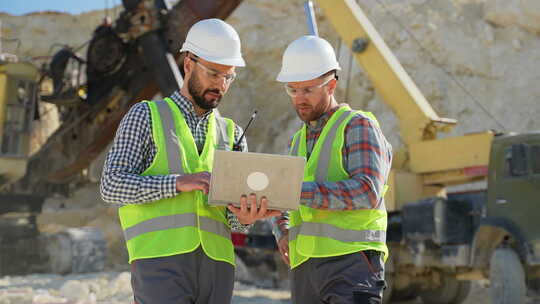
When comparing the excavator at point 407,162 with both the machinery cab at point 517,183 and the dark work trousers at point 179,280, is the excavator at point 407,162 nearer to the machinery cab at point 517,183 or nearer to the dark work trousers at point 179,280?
the machinery cab at point 517,183

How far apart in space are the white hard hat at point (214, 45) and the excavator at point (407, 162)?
5.58 metres

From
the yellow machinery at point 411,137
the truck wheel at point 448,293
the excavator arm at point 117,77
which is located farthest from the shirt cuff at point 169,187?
the excavator arm at point 117,77

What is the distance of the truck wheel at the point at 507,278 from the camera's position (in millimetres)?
7383

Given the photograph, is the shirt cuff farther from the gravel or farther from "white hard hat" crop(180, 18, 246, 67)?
the gravel

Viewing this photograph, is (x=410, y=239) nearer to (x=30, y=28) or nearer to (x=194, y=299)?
(x=194, y=299)

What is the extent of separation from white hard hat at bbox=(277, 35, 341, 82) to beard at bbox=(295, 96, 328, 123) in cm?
11

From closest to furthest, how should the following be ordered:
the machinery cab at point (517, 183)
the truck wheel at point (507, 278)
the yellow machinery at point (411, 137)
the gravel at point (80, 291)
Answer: the truck wheel at point (507, 278)
the machinery cab at point (517, 183)
the gravel at point (80, 291)
the yellow machinery at point (411, 137)

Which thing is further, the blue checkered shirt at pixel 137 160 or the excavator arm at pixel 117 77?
the excavator arm at pixel 117 77

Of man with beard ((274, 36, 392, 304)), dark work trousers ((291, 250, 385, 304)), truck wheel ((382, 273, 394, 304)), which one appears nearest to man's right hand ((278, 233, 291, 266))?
man with beard ((274, 36, 392, 304))

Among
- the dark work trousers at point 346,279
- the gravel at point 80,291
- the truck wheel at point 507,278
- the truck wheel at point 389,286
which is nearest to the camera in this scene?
the dark work trousers at point 346,279

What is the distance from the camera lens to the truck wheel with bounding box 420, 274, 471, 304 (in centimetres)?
1020

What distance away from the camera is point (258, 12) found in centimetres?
2661

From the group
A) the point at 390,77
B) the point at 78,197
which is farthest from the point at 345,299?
the point at 78,197

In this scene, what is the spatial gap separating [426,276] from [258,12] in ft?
59.6
